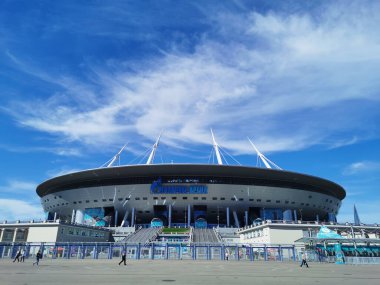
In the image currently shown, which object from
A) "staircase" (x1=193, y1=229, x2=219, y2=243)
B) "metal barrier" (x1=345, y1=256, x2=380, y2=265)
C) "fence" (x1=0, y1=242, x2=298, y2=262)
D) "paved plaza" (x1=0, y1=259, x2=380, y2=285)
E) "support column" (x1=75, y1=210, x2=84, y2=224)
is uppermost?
"support column" (x1=75, y1=210, x2=84, y2=224)

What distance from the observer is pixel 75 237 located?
5425 centimetres

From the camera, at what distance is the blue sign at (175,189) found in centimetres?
7569

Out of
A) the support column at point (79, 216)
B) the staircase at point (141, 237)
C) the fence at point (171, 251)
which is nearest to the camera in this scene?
the fence at point (171, 251)

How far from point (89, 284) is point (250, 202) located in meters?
70.4

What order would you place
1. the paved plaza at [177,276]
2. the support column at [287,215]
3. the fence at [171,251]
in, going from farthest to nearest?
the support column at [287,215], the fence at [171,251], the paved plaza at [177,276]

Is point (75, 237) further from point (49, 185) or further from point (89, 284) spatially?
point (89, 284)

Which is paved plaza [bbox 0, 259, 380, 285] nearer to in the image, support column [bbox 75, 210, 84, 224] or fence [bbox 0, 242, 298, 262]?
fence [bbox 0, 242, 298, 262]

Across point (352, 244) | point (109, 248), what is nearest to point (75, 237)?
point (109, 248)

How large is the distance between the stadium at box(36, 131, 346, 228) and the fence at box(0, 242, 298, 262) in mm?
36149

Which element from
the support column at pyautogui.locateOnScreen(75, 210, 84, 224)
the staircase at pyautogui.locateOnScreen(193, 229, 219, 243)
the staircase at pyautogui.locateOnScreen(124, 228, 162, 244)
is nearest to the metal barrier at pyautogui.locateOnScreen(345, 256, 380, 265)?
the staircase at pyautogui.locateOnScreen(193, 229, 219, 243)

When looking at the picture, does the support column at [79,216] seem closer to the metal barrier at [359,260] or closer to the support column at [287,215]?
the support column at [287,215]

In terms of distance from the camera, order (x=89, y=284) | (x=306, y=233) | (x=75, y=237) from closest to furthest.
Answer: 1. (x=89, y=284)
2. (x=306, y=233)
3. (x=75, y=237)

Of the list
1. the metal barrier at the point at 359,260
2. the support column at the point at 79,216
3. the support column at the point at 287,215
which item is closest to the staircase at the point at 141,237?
the support column at the point at 79,216

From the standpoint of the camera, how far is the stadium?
7569 cm
